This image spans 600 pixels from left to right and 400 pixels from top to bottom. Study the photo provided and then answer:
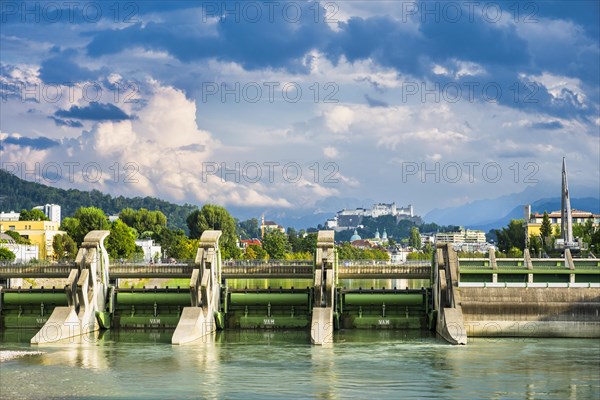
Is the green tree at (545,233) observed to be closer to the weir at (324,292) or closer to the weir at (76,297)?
the weir at (324,292)

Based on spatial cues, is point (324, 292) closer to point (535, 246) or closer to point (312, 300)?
point (312, 300)

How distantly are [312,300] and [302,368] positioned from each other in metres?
18.1

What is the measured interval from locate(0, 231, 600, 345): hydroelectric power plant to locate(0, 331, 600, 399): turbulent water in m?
1.95

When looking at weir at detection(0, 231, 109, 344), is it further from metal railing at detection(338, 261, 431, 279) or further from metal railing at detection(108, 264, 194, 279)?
metal railing at detection(338, 261, 431, 279)

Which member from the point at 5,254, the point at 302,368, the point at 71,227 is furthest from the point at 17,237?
the point at 302,368

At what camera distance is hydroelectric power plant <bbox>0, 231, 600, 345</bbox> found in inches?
2862

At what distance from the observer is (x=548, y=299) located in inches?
2874

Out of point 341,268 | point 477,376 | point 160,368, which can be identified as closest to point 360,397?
point 477,376

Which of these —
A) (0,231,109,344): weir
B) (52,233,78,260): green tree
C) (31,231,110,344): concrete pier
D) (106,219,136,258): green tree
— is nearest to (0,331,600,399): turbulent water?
(31,231,110,344): concrete pier

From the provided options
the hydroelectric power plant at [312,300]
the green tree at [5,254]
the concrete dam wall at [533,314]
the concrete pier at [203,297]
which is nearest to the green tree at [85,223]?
the green tree at [5,254]

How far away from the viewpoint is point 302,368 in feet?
194

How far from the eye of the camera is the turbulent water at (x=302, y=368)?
52144 millimetres

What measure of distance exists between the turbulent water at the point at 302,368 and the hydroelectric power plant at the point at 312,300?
1.95m

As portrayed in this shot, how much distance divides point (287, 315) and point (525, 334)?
17.4 meters
